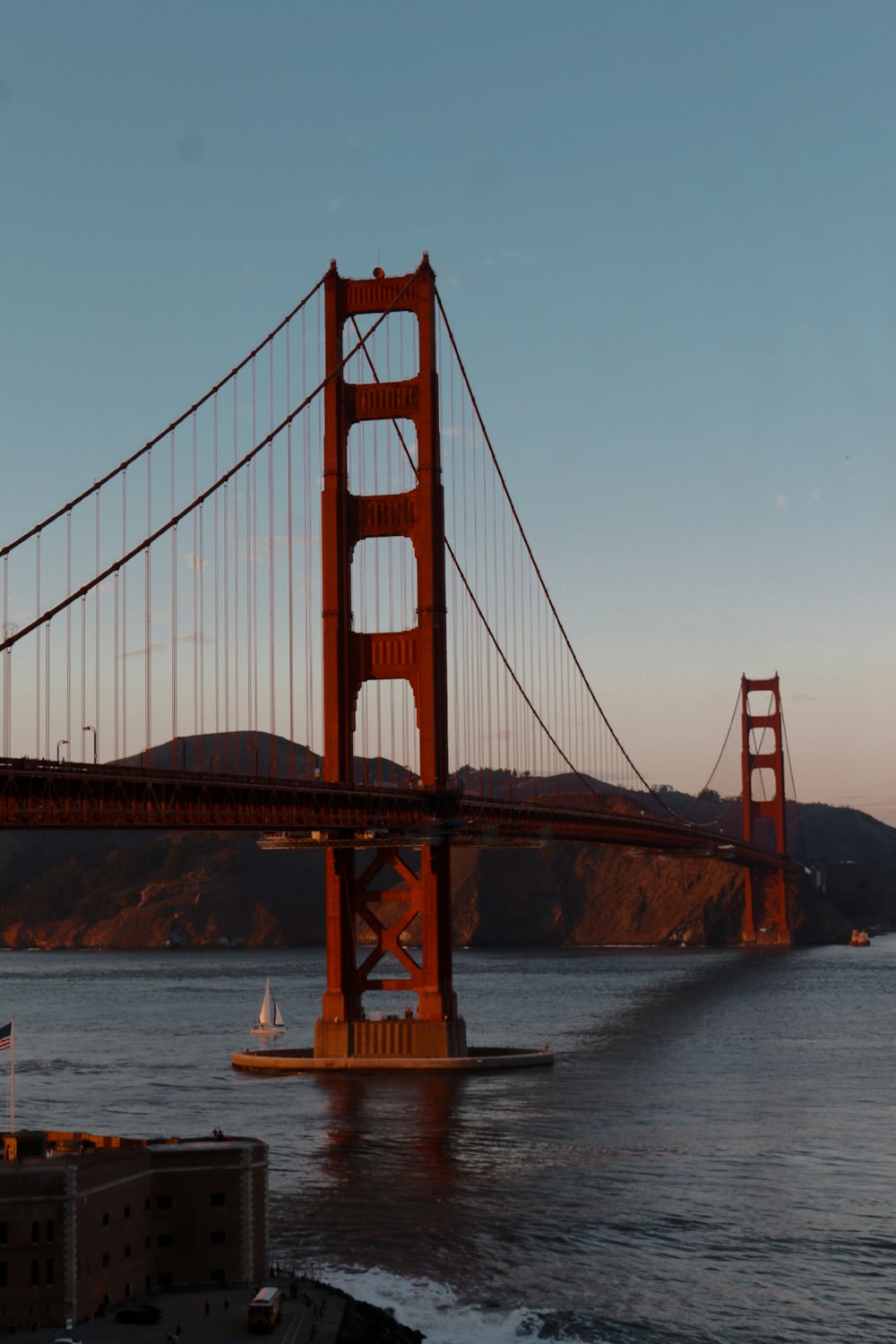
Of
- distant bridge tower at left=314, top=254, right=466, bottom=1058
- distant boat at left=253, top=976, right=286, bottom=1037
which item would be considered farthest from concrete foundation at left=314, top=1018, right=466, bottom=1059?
distant boat at left=253, top=976, right=286, bottom=1037

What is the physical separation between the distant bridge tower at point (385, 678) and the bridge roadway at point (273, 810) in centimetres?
139

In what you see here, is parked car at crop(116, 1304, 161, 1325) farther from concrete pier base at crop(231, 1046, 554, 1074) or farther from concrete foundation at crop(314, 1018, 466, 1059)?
concrete foundation at crop(314, 1018, 466, 1059)

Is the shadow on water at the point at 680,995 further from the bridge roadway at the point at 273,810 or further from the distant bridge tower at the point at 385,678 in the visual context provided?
the distant bridge tower at the point at 385,678

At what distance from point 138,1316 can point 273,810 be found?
2772 centimetres

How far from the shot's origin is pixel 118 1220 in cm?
3712

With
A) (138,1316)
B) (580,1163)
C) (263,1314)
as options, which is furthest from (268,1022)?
(263,1314)

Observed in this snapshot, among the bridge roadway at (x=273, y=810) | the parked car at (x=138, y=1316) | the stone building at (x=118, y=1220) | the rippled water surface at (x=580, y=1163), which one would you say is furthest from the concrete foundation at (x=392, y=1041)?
the parked car at (x=138, y=1316)

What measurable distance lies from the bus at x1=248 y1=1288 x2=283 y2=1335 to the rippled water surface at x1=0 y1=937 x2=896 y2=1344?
127 inches

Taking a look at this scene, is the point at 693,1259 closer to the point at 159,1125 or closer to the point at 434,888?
the point at 159,1125

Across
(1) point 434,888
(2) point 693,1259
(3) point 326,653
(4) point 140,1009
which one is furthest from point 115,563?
(4) point 140,1009

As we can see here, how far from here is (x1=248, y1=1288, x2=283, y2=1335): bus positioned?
34156mm

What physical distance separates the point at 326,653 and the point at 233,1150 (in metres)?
35.1

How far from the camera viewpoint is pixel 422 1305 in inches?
1489

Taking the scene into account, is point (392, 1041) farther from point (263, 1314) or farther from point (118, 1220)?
point (263, 1314)
